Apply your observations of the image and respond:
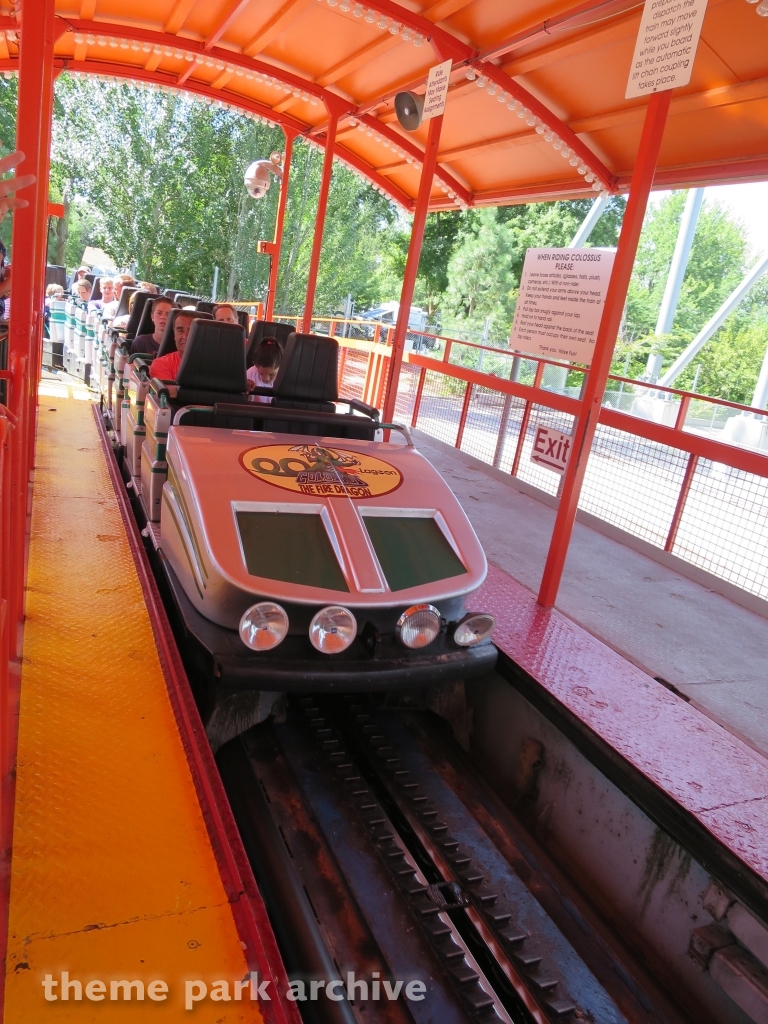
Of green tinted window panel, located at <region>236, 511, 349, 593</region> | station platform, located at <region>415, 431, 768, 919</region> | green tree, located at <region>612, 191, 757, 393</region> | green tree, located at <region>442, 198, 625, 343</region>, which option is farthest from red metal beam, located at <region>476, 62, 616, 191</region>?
green tree, located at <region>612, 191, 757, 393</region>

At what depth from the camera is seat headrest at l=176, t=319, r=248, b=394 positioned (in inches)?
134

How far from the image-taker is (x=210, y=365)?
347cm

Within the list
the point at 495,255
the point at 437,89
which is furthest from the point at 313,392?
the point at 495,255

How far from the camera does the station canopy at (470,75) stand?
4.35 m

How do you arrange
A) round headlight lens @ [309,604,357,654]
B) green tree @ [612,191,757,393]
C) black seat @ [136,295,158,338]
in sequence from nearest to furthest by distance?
1. round headlight lens @ [309,604,357,654]
2. black seat @ [136,295,158,338]
3. green tree @ [612,191,757,393]

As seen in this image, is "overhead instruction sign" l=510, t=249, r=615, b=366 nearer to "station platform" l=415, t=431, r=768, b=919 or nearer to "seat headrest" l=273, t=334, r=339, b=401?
"station platform" l=415, t=431, r=768, b=919

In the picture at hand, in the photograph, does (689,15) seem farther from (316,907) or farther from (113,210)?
(113,210)

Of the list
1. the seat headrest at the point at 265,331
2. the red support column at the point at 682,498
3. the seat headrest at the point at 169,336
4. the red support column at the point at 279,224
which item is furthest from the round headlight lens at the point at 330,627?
the red support column at the point at 279,224

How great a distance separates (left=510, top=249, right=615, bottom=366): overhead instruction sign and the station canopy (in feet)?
3.00

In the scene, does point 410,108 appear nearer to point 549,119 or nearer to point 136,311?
point 549,119

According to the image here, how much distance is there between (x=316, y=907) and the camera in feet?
7.21

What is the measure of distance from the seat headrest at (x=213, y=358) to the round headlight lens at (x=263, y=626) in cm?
155

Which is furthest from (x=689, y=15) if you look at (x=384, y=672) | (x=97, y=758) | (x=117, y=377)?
(x=117, y=377)

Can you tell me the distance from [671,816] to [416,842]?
32.7 inches
